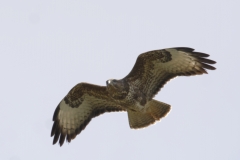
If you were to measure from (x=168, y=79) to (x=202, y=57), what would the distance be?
101cm

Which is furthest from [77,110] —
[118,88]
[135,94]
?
[135,94]

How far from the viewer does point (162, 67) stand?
761 inches

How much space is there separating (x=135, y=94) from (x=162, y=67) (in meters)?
0.93

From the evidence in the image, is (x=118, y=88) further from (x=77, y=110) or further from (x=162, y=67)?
(x=77, y=110)

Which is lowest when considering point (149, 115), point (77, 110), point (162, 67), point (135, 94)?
point (149, 115)

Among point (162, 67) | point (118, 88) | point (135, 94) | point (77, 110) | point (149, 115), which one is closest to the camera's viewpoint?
point (118, 88)

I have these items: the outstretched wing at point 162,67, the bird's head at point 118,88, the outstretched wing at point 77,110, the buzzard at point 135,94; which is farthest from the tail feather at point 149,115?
the bird's head at point 118,88

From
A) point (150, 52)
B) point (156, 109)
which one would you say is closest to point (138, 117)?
point (156, 109)

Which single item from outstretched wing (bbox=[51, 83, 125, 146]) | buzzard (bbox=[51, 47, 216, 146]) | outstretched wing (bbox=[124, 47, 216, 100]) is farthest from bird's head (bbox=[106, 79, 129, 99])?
outstretched wing (bbox=[51, 83, 125, 146])

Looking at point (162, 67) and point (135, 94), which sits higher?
point (162, 67)

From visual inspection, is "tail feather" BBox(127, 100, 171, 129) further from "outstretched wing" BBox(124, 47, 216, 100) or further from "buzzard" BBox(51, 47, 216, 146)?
"outstretched wing" BBox(124, 47, 216, 100)

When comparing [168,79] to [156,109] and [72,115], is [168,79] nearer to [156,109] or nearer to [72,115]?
[156,109]

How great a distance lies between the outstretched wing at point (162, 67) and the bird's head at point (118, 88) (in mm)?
210

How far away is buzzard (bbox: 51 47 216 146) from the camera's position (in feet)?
62.5
